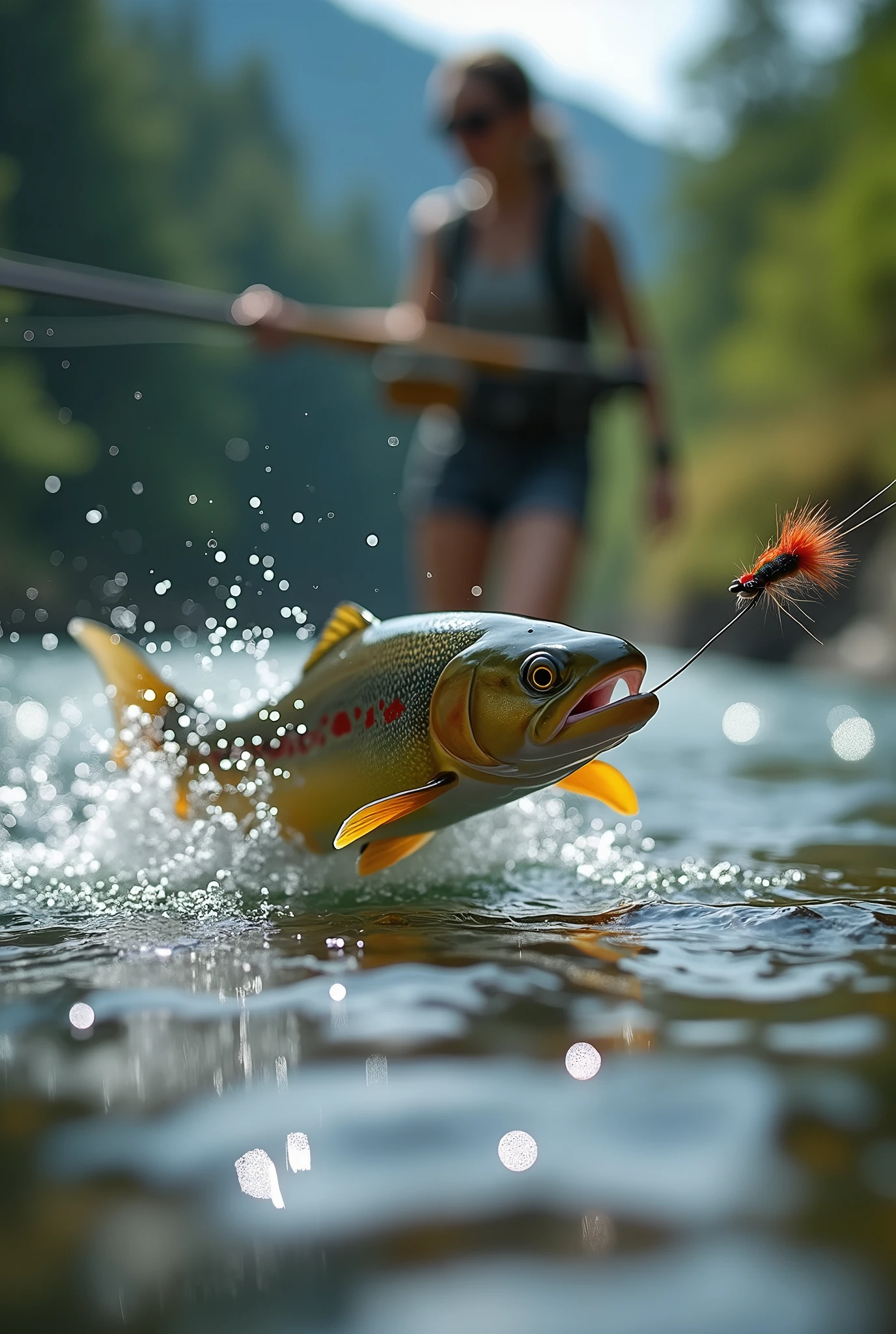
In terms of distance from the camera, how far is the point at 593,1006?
6.16ft

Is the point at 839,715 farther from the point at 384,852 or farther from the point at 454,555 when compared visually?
the point at 384,852

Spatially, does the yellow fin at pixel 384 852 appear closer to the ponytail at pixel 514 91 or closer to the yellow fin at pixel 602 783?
the yellow fin at pixel 602 783

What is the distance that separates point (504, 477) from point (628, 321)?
95 cm

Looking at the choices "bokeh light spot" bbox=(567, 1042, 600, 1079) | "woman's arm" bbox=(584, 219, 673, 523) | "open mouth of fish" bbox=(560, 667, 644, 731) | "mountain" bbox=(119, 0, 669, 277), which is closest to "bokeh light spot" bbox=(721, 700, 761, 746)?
"woman's arm" bbox=(584, 219, 673, 523)

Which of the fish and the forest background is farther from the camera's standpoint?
the forest background

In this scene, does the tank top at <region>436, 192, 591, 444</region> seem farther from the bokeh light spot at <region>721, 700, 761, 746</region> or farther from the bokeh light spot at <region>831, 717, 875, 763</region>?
the bokeh light spot at <region>721, 700, 761, 746</region>

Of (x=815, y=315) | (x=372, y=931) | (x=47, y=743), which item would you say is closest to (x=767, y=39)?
(x=815, y=315)

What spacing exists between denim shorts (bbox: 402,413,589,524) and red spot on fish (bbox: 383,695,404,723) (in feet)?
8.55

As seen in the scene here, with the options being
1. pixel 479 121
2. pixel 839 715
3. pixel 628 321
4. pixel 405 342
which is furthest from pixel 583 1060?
Answer: pixel 839 715

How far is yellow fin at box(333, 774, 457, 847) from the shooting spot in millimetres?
2371

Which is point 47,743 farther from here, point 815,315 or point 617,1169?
point 815,315

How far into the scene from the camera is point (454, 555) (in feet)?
17.0

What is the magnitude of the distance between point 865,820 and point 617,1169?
10.2 ft

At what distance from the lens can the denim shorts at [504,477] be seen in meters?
5.14
